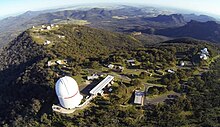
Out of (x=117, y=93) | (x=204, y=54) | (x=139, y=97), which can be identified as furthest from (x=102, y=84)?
(x=204, y=54)

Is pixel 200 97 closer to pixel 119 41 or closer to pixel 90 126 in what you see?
pixel 90 126

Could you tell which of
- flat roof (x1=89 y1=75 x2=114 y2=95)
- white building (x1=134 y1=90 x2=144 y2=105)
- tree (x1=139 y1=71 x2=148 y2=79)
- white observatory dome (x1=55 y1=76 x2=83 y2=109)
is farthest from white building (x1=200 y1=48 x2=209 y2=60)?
white observatory dome (x1=55 y1=76 x2=83 y2=109)

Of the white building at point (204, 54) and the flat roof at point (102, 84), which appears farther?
the white building at point (204, 54)

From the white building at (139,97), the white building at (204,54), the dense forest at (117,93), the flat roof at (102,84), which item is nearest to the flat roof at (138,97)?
the white building at (139,97)

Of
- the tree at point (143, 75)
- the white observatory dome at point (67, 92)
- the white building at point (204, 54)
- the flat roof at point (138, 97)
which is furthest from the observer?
the white building at point (204, 54)

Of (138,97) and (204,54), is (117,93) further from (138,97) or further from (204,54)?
(204,54)

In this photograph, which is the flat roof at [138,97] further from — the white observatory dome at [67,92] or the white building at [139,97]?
the white observatory dome at [67,92]

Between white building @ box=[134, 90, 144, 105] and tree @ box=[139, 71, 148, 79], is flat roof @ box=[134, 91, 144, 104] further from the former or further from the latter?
tree @ box=[139, 71, 148, 79]

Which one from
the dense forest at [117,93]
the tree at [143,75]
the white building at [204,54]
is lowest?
the dense forest at [117,93]

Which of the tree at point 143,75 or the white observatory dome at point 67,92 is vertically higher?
the white observatory dome at point 67,92
